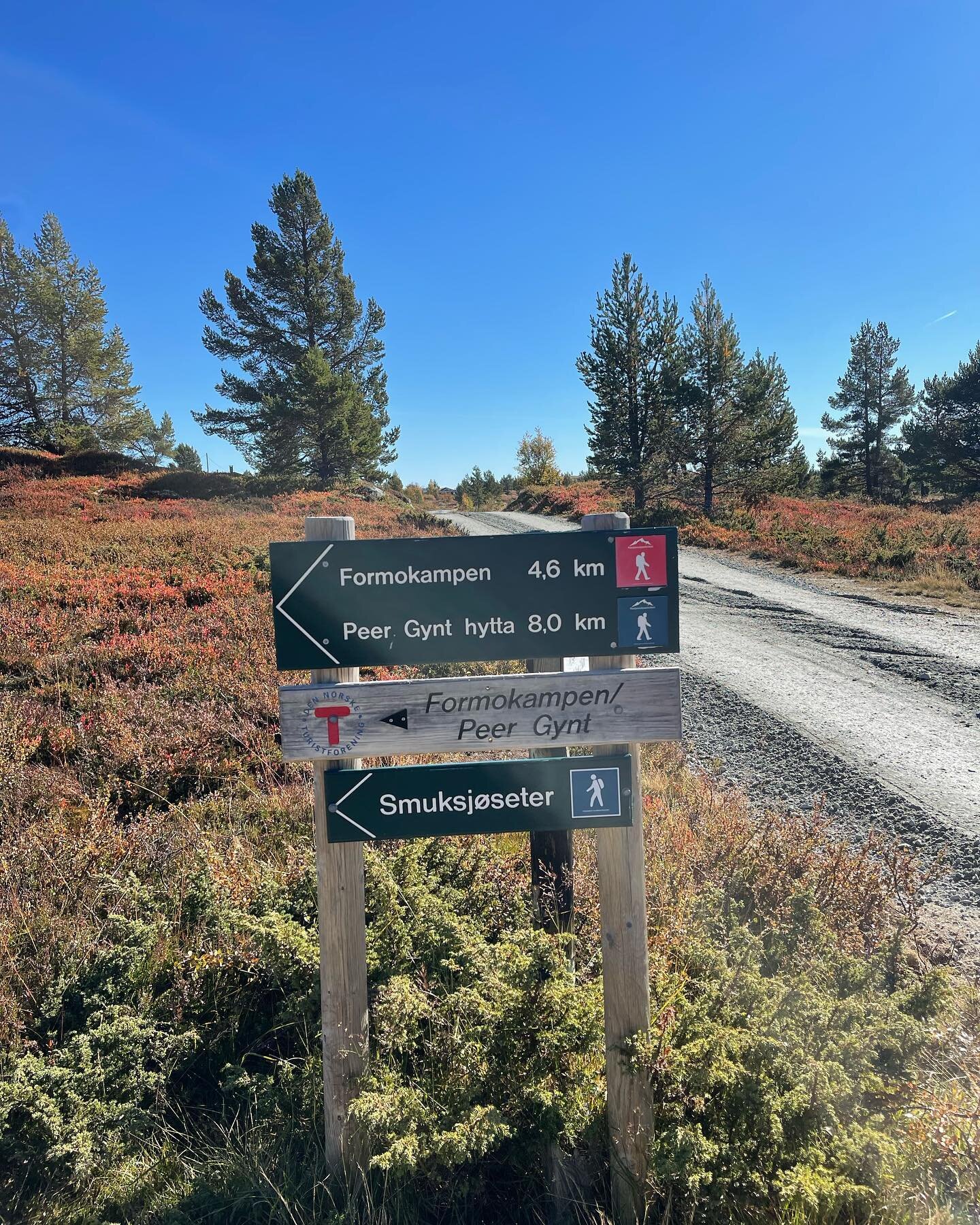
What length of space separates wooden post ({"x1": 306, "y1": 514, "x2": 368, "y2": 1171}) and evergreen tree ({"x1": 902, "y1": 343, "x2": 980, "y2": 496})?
35302 mm

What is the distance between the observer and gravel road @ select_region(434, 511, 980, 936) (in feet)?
14.6

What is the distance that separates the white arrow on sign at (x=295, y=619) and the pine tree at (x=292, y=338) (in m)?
24.7

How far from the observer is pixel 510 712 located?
2.22 metres

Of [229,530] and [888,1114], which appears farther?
[229,530]

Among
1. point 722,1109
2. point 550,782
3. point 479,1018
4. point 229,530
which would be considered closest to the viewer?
point 722,1109

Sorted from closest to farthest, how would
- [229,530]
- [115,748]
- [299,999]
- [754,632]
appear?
[299,999] → [115,748] → [754,632] → [229,530]

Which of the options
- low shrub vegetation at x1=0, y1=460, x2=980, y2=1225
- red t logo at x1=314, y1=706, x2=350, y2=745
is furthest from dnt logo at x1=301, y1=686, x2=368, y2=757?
low shrub vegetation at x1=0, y1=460, x2=980, y2=1225

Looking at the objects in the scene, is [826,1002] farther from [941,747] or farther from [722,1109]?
[941,747]

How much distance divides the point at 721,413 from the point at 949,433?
1370cm

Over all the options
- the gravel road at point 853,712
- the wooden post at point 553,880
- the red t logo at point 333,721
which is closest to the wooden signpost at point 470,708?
the red t logo at point 333,721

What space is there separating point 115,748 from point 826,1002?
4536 millimetres

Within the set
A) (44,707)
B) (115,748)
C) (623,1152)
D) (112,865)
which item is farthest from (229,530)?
(623,1152)

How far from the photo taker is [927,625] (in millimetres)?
9781

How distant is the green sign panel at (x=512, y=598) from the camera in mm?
2184
